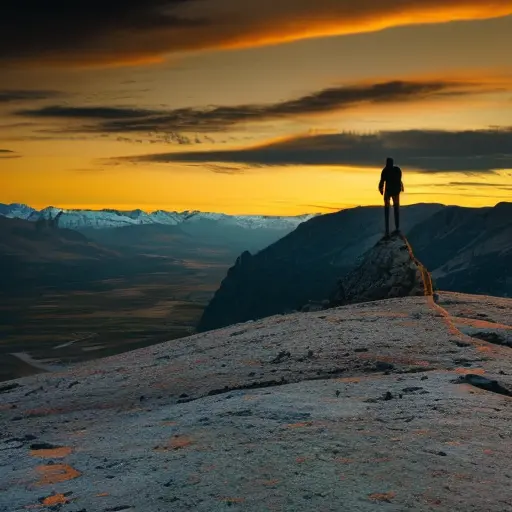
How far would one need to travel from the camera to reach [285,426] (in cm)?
1491

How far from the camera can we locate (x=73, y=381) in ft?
84.4

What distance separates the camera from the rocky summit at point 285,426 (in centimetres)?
1172

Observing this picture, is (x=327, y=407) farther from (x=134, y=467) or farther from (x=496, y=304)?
(x=496, y=304)

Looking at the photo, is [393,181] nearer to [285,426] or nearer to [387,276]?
[387,276]

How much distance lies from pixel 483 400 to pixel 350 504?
6.92m

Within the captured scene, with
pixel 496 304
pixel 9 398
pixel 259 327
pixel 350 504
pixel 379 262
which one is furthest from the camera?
pixel 379 262

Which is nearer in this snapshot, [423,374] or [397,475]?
[397,475]

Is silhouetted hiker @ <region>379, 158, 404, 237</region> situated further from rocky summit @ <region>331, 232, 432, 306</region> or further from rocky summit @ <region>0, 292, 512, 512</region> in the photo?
rocky summit @ <region>0, 292, 512, 512</region>

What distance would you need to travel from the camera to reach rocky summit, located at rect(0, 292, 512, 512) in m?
11.7

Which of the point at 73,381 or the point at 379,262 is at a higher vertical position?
the point at 379,262

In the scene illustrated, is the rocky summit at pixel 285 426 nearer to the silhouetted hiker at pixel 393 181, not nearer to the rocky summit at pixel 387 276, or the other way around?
the rocky summit at pixel 387 276

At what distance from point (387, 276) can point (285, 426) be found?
22.6 metres

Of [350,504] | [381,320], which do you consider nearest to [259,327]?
[381,320]

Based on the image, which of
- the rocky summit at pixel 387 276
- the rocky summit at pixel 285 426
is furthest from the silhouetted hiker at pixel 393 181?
the rocky summit at pixel 285 426
